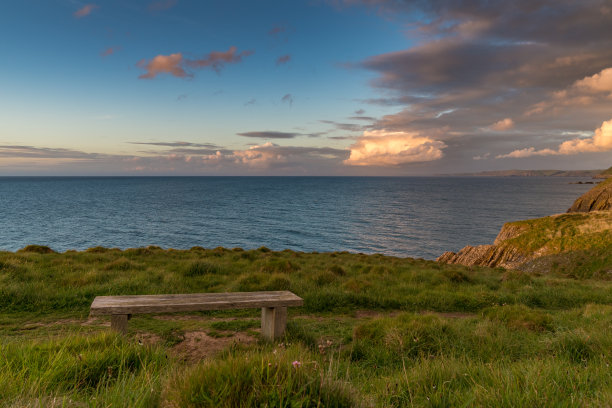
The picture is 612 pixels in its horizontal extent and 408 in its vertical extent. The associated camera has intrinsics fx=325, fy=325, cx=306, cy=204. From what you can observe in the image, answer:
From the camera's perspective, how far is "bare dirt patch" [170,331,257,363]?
4964mm

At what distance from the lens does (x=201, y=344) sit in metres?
5.48

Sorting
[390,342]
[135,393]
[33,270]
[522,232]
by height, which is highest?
[135,393]

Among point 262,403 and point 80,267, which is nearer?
point 262,403

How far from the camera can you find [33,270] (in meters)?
A: 10.2

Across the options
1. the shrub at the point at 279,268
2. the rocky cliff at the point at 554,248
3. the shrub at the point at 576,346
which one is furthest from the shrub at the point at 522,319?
the rocky cliff at the point at 554,248

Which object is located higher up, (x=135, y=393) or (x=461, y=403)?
(x=135, y=393)

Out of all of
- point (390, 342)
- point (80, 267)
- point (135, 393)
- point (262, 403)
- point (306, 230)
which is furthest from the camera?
point (306, 230)

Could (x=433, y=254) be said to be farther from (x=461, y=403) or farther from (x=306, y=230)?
(x=461, y=403)

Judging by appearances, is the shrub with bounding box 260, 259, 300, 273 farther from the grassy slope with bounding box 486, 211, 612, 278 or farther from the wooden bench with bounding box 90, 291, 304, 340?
the grassy slope with bounding box 486, 211, 612, 278

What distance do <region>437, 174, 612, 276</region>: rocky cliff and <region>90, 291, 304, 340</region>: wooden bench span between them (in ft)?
92.9

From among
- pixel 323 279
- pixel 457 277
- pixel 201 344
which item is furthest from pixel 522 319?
pixel 457 277

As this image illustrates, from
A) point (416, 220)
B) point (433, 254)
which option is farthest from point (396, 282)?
point (416, 220)

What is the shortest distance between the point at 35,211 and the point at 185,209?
32650mm

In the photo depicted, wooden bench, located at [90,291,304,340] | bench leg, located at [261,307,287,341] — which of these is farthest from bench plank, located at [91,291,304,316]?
bench leg, located at [261,307,287,341]
